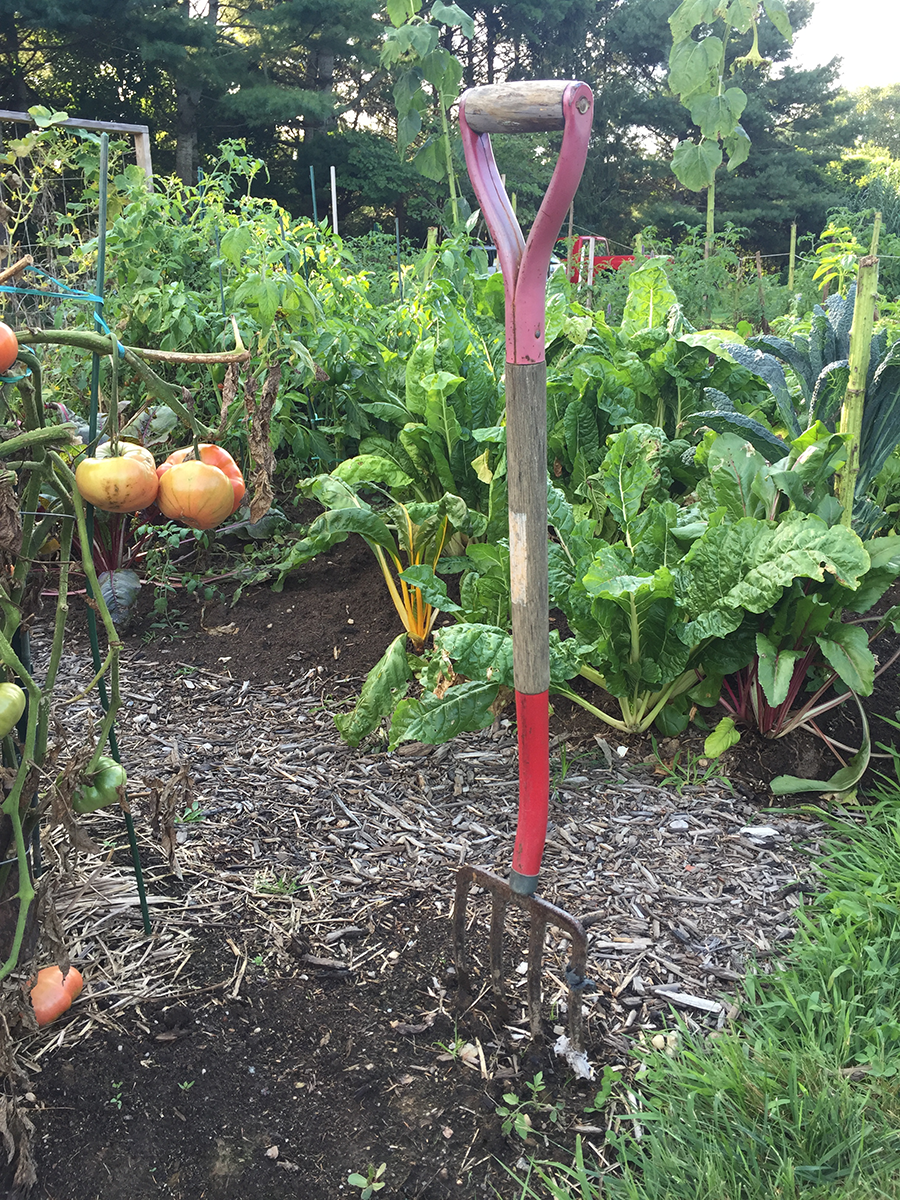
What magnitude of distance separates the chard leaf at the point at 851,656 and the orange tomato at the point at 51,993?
1.81 m

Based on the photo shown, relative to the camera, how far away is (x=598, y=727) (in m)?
2.66

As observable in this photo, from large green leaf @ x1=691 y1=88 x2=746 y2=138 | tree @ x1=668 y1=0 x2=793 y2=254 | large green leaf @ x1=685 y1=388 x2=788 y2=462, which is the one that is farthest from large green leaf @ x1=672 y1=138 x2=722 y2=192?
large green leaf @ x1=685 y1=388 x2=788 y2=462

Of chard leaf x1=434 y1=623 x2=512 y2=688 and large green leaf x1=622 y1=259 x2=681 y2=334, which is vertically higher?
large green leaf x1=622 y1=259 x2=681 y2=334

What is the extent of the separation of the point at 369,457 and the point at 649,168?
89.7 feet

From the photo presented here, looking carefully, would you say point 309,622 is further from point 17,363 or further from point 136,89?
point 136,89

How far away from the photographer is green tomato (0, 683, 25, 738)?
1.13 meters

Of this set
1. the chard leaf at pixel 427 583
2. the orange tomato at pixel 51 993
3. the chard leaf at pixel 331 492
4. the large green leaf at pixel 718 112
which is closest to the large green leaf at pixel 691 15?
the large green leaf at pixel 718 112

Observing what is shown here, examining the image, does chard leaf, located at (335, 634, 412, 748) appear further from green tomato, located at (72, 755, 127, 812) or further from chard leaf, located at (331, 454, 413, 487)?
green tomato, located at (72, 755, 127, 812)

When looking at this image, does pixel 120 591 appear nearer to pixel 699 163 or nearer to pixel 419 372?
pixel 419 372

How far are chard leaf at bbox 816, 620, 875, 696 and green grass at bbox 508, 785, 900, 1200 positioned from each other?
61 cm

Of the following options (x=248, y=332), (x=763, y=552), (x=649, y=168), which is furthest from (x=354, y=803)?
(x=649, y=168)

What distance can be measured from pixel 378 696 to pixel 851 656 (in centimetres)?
122

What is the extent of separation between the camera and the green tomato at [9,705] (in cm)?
113

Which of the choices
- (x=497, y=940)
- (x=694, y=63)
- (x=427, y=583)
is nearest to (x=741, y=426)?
(x=427, y=583)
